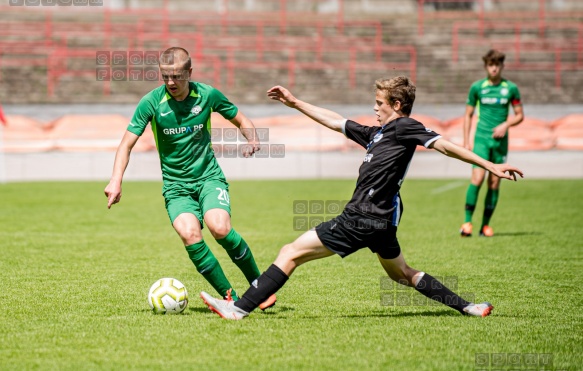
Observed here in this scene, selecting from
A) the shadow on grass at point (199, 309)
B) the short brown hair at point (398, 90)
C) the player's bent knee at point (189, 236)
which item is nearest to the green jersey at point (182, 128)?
the player's bent knee at point (189, 236)

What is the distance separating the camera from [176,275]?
7.81 m

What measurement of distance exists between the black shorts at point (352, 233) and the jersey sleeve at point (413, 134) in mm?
569

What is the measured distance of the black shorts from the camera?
5.48 meters

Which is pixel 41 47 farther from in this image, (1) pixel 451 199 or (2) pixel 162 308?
(2) pixel 162 308

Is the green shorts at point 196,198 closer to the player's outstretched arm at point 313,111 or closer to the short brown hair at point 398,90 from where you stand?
the player's outstretched arm at point 313,111

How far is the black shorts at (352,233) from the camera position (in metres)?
5.48

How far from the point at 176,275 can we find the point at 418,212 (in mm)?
6367

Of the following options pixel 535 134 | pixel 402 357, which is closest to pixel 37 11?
pixel 535 134

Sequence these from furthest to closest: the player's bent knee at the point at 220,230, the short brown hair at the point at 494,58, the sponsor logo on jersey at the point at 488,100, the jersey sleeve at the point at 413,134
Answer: the sponsor logo on jersey at the point at 488,100
the short brown hair at the point at 494,58
the player's bent knee at the point at 220,230
the jersey sleeve at the point at 413,134

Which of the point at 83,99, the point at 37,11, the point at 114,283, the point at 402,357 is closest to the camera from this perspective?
the point at 402,357

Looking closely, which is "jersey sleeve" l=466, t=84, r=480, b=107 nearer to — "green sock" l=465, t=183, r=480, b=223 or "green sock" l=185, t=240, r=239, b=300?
"green sock" l=465, t=183, r=480, b=223

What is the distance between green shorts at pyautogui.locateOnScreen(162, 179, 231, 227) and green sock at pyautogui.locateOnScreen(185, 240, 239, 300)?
0.84 feet

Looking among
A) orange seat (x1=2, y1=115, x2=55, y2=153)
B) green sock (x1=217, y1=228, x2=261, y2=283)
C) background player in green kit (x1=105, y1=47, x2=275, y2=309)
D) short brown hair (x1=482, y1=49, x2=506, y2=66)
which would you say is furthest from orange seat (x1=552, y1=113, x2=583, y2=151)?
green sock (x1=217, y1=228, x2=261, y2=283)

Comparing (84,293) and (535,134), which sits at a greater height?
(84,293)
